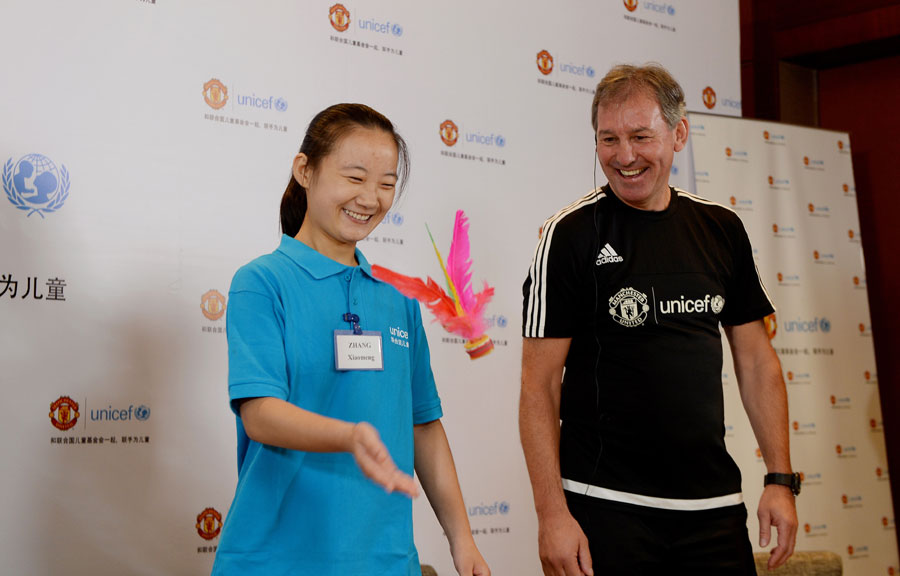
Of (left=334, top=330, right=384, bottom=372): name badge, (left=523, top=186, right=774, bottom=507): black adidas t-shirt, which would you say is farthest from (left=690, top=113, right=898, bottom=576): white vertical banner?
(left=334, top=330, right=384, bottom=372): name badge

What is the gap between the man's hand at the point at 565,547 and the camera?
71.6 inches

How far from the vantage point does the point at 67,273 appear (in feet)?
8.79

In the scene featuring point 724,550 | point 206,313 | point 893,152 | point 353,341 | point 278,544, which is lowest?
point 724,550

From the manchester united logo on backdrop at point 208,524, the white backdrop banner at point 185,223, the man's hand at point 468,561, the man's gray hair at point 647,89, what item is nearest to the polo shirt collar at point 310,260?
the man's hand at point 468,561

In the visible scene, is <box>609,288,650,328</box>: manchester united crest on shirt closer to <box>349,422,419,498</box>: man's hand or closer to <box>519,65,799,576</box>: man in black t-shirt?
<box>519,65,799,576</box>: man in black t-shirt

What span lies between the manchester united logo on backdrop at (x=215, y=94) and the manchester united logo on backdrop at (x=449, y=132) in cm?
91

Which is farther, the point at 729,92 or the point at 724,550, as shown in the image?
the point at 729,92

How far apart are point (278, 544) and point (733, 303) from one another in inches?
49.6

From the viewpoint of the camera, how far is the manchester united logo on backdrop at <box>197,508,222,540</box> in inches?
111

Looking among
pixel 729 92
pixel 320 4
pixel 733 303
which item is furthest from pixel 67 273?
pixel 729 92

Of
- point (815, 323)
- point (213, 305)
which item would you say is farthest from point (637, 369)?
point (815, 323)

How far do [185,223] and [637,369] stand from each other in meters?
1.66

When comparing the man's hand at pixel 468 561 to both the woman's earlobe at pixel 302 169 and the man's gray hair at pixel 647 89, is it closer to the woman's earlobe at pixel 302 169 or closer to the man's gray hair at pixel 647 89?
the woman's earlobe at pixel 302 169

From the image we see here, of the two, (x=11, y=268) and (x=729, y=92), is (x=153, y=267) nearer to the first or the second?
(x=11, y=268)
